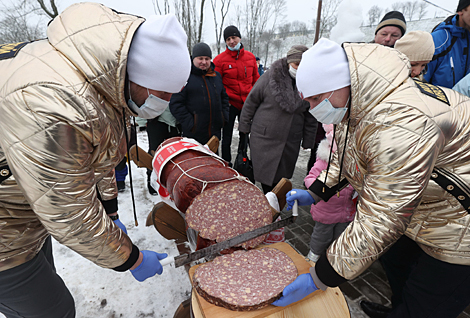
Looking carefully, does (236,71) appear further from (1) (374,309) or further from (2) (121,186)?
(1) (374,309)

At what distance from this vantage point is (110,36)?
1040 mm

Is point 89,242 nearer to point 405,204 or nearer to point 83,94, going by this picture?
point 83,94

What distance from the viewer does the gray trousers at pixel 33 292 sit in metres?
1.27

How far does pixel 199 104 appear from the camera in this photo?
3.99m

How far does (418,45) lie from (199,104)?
2.85 m

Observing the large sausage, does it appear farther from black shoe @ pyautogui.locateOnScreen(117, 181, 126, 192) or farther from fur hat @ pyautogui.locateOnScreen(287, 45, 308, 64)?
black shoe @ pyautogui.locateOnScreen(117, 181, 126, 192)

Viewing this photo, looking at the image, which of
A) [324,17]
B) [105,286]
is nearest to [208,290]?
[105,286]

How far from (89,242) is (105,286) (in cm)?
164

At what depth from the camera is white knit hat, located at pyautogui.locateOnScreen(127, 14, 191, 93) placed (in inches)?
45.5

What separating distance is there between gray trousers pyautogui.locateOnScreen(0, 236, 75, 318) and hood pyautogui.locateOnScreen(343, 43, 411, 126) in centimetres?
191

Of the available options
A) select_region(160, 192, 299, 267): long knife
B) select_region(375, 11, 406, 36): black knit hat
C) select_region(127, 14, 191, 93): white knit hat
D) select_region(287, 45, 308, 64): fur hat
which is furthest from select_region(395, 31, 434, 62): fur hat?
select_region(127, 14, 191, 93): white knit hat

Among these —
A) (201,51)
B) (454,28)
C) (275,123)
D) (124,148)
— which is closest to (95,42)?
(124,148)

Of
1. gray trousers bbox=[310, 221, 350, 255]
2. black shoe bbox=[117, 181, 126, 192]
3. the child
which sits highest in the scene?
the child

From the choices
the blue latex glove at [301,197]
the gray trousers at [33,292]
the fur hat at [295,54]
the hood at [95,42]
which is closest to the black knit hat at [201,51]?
the fur hat at [295,54]
